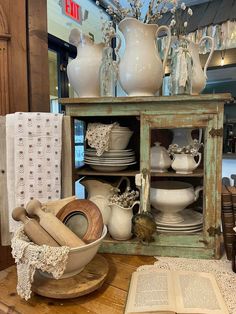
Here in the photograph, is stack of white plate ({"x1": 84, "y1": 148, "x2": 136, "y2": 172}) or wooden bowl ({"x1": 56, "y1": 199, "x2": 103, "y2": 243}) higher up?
stack of white plate ({"x1": 84, "y1": 148, "x2": 136, "y2": 172})

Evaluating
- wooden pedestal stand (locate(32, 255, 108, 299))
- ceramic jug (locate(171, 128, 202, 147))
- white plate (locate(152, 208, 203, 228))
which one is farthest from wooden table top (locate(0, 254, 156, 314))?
ceramic jug (locate(171, 128, 202, 147))

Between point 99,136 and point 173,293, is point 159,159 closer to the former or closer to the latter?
point 99,136

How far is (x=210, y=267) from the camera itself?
2.79 ft

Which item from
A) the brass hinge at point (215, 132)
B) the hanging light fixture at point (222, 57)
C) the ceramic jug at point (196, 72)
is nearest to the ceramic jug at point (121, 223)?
the brass hinge at point (215, 132)

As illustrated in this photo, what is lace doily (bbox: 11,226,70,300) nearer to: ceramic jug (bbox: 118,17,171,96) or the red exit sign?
ceramic jug (bbox: 118,17,171,96)

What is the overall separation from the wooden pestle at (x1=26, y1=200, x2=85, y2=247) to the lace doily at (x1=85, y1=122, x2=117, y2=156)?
31 cm

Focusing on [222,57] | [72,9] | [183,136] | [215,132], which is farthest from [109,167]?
[222,57]

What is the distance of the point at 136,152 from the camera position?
107 cm

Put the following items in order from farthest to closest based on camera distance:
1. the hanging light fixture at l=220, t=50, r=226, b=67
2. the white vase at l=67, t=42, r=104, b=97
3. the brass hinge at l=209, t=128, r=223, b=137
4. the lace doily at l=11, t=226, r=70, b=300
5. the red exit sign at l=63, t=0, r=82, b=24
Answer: the hanging light fixture at l=220, t=50, r=226, b=67
the red exit sign at l=63, t=0, r=82, b=24
the white vase at l=67, t=42, r=104, b=97
the brass hinge at l=209, t=128, r=223, b=137
the lace doily at l=11, t=226, r=70, b=300

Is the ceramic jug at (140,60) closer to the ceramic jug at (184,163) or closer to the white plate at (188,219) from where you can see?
the ceramic jug at (184,163)

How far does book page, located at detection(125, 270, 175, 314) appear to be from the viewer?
0.64 m

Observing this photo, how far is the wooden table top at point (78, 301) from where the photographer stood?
653 millimetres

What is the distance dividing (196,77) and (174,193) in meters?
0.44

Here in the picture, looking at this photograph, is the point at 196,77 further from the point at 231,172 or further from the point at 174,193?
the point at 231,172
